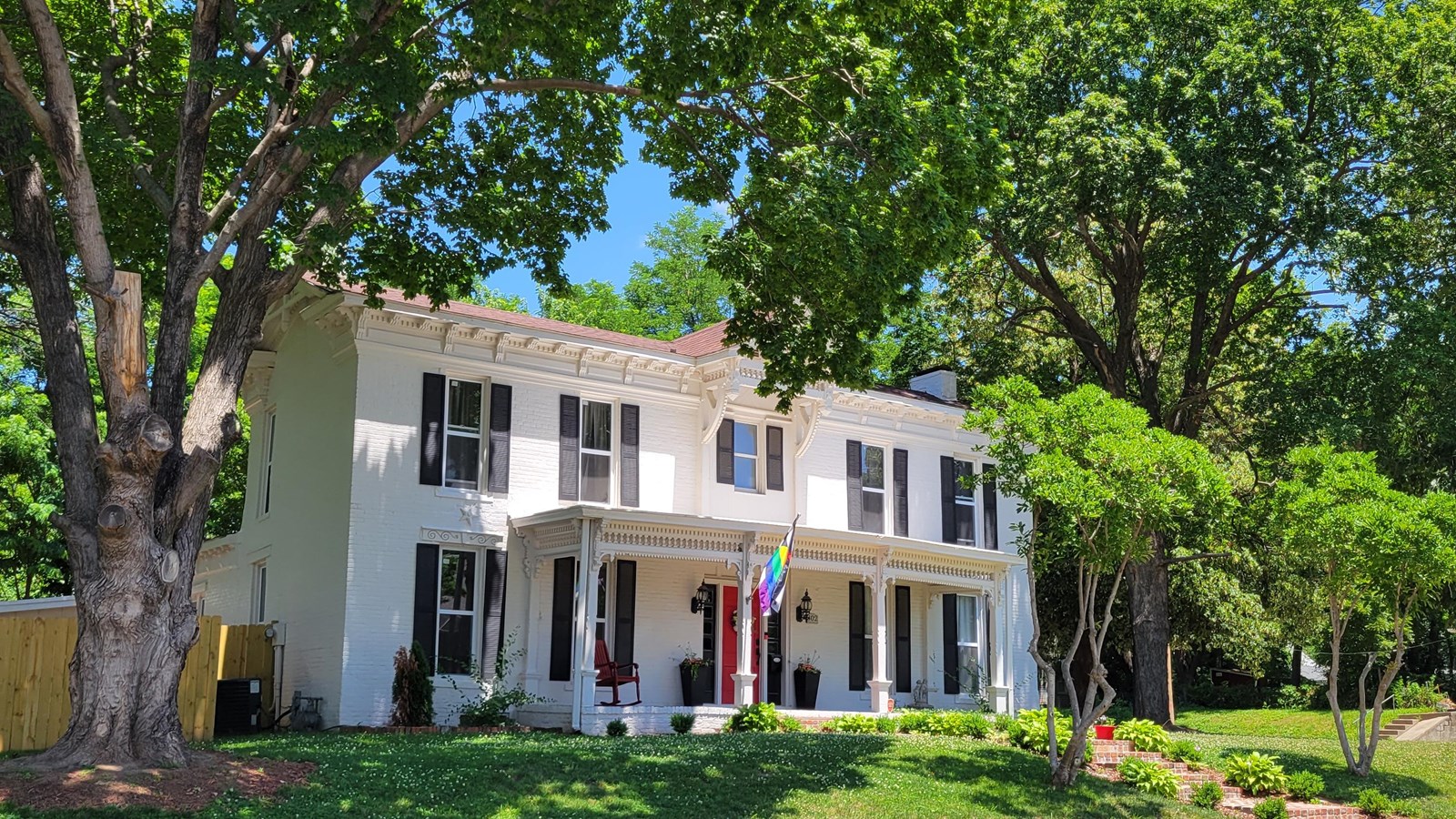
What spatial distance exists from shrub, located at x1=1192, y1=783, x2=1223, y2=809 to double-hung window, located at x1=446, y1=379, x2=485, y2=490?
11.7m

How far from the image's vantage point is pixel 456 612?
20.0m

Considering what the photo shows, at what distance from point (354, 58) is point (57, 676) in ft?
29.8

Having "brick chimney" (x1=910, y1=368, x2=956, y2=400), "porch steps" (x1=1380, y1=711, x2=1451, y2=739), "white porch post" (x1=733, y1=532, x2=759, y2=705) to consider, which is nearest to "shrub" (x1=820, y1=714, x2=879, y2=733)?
"white porch post" (x1=733, y1=532, x2=759, y2=705)

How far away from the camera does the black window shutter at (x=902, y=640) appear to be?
82.2ft

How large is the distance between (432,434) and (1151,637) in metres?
16.6

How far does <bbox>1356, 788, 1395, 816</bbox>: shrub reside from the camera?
16438 mm

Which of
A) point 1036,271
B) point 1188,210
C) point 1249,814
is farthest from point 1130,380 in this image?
point 1249,814

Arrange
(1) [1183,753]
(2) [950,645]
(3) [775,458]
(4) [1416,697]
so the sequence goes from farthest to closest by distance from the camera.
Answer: (4) [1416,697] → (2) [950,645] → (3) [775,458] → (1) [1183,753]

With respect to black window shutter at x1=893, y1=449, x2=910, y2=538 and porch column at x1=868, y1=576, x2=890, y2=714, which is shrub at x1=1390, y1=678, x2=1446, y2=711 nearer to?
black window shutter at x1=893, y1=449, x2=910, y2=538

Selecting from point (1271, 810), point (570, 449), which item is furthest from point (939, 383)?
point (1271, 810)

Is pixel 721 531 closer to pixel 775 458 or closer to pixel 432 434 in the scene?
pixel 775 458

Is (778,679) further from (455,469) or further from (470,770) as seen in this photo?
(470,770)

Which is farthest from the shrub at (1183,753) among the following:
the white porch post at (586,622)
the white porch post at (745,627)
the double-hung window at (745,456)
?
the white porch post at (586,622)

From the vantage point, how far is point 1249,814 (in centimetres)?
1595
